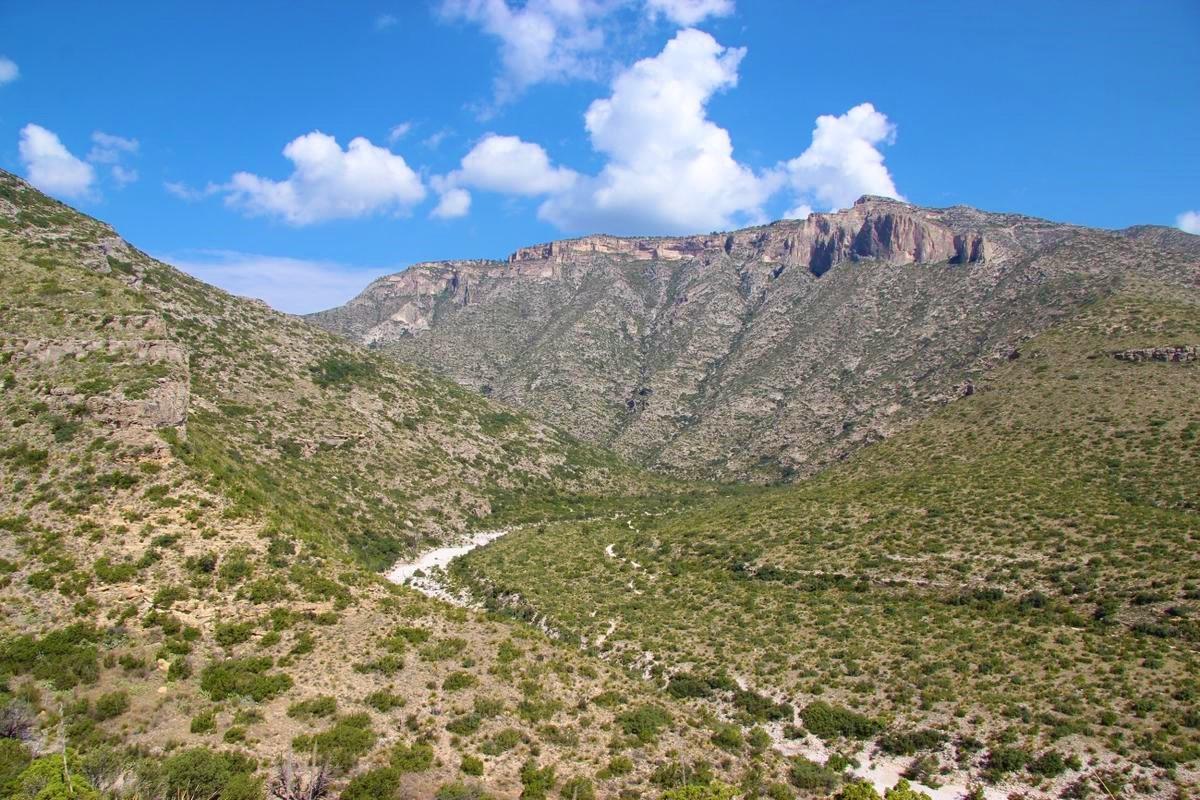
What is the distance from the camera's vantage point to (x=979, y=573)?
35125 mm

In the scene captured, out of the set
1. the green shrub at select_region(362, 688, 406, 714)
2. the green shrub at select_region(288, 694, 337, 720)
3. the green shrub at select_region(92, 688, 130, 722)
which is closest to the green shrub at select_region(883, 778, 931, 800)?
the green shrub at select_region(362, 688, 406, 714)

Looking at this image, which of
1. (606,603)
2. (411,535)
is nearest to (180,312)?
(411,535)

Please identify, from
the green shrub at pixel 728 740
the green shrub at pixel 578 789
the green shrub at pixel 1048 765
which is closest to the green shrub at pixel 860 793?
the green shrub at pixel 728 740

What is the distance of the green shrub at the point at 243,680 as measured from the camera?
17.9 metres

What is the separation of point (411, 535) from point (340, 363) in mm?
27667

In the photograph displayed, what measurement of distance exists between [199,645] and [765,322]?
111227 millimetres

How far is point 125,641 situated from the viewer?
62.2ft

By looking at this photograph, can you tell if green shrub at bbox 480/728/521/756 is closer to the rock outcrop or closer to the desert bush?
the desert bush

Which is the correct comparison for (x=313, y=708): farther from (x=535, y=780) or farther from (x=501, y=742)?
(x=535, y=780)

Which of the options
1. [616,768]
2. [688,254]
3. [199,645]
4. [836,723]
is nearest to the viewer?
[616,768]

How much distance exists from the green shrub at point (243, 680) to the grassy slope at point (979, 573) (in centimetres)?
1676

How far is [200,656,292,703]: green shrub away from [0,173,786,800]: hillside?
72mm

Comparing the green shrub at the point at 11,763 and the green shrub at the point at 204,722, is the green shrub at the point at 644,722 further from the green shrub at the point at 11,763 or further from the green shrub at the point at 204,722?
the green shrub at the point at 11,763

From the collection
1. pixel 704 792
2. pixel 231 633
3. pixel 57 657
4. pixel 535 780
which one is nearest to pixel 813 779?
pixel 704 792
